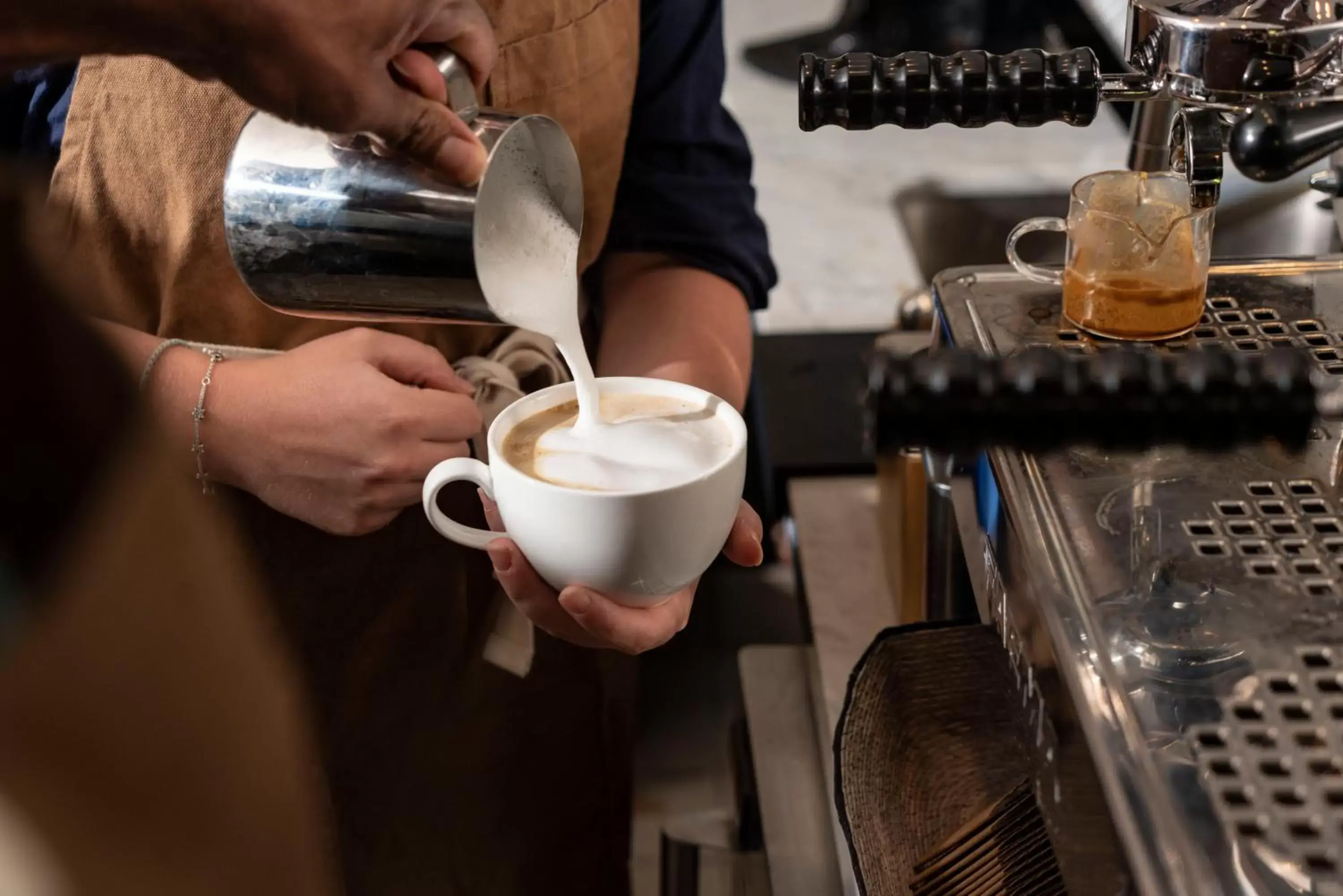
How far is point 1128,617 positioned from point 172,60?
0.43m

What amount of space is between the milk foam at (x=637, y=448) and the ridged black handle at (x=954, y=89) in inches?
6.7

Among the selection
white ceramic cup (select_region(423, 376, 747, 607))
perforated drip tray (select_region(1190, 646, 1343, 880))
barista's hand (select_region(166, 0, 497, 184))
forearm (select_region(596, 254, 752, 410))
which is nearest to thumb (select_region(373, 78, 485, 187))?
barista's hand (select_region(166, 0, 497, 184))

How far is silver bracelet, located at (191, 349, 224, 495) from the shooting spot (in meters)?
0.77

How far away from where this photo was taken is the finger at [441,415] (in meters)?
0.78

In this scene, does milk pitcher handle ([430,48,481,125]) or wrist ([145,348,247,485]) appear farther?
wrist ([145,348,247,485])

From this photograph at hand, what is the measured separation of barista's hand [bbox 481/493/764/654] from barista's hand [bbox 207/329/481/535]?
0.07m

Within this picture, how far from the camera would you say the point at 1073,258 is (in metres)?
0.75

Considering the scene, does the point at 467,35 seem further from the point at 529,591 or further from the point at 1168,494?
the point at 1168,494

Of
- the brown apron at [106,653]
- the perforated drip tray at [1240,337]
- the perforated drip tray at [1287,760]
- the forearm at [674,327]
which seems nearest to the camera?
the brown apron at [106,653]

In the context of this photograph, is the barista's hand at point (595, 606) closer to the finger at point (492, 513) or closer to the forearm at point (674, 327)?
the finger at point (492, 513)

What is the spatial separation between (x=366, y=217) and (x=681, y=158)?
393 millimetres

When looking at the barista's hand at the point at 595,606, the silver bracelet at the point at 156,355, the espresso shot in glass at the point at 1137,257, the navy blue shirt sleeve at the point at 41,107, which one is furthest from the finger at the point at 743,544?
the navy blue shirt sleeve at the point at 41,107

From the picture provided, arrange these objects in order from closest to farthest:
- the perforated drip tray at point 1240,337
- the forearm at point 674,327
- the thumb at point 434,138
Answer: the thumb at point 434,138
the perforated drip tray at point 1240,337
the forearm at point 674,327

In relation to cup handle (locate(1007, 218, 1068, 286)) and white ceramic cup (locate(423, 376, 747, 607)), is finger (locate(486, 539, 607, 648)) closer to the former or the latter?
white ceramic cup (locate(423, 376, 747, 607))
